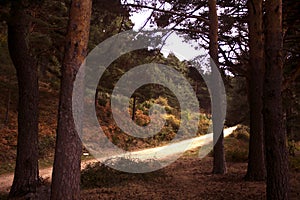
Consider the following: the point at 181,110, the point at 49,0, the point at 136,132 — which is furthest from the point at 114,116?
the point at 49,0

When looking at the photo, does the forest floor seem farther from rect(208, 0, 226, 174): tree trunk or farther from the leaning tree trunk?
the leaning tree trunk

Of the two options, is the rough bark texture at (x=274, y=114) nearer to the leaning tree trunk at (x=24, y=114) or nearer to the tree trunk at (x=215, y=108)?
the tree trunk at (x=215, y=108)

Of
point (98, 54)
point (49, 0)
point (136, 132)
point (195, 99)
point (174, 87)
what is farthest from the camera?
point (195, 99)

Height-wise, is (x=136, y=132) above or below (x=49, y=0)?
below

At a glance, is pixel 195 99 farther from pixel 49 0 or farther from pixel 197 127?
pixel 49 0

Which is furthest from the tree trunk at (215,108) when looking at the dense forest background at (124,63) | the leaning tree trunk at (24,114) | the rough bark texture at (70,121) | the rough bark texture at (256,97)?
the rough bark texture at (70,121)

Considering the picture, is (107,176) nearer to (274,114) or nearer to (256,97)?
(256,97)

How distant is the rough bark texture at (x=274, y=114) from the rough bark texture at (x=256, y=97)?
3.66m

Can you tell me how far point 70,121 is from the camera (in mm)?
5801

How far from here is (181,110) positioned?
45969mm

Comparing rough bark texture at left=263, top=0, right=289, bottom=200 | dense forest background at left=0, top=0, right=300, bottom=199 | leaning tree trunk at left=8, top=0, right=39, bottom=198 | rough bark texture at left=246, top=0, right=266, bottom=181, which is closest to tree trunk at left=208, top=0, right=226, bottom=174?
dense forest background at left=0, top=0, right=300, bottom=199

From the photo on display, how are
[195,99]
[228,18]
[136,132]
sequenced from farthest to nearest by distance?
[195,99], [136,132], [228,18]

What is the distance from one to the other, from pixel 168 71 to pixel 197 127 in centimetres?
801

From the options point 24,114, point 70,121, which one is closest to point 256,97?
point 70,121
